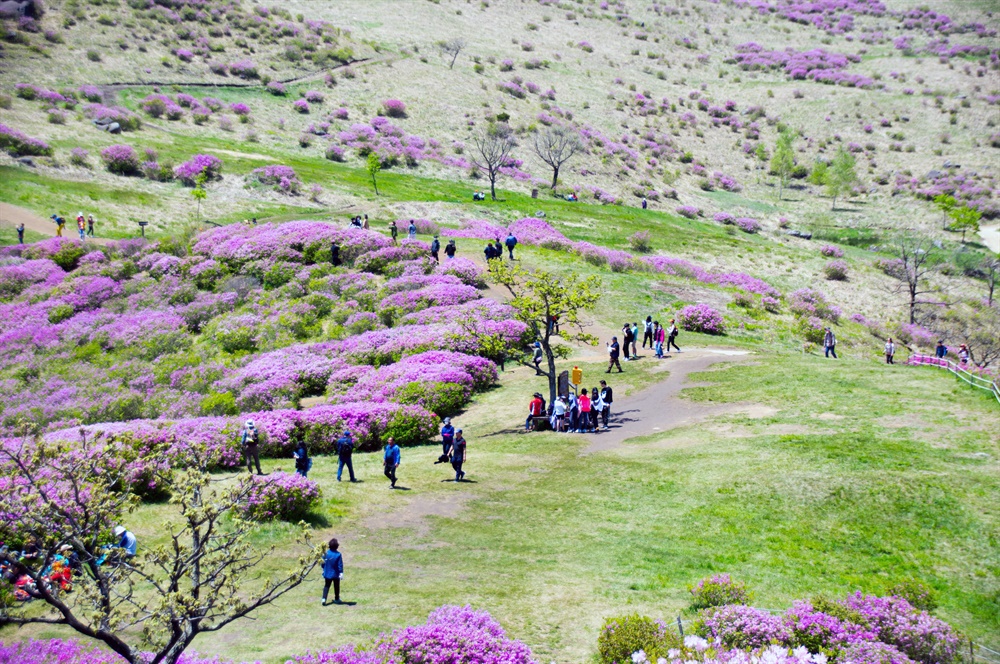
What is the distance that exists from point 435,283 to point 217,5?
297 ft

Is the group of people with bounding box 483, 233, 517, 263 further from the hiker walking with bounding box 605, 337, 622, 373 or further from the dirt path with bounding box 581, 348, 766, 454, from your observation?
the dirt path with bounding box 581, 348, 766, 454

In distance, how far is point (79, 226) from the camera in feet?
179

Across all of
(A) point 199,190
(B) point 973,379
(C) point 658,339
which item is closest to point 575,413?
(C) point 658,339

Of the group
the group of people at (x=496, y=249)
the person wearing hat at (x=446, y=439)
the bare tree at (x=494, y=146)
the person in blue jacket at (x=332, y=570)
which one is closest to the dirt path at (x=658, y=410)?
the person wearing hat at (x=446, y=439)

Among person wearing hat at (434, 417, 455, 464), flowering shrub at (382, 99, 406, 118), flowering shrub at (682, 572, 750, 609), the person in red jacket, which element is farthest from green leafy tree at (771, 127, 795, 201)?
flowering shrub at (682, 572, 750, 609)

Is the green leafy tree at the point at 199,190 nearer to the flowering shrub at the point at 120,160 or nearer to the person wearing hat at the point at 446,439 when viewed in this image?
the flowering shrub at the point at 120,160

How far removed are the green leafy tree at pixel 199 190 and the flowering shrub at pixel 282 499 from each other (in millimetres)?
45682

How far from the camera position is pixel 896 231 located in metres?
85.2

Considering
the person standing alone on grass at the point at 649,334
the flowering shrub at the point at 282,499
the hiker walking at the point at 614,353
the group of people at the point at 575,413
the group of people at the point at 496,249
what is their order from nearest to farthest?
the flowering shrub at the point at 282,499, the group of people at the point at 575,413, the hiker walking at the point at 614,353, the person standing alone on grass at the point at 649,334, the group of people at the point at 496,249

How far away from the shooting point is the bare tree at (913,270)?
59.5 m

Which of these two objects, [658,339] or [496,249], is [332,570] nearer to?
[658,339]

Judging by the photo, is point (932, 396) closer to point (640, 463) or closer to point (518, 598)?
point (640, 463)

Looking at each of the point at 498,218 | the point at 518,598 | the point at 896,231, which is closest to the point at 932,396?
the point at 518,598

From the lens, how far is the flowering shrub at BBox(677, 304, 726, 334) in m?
44.9
